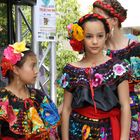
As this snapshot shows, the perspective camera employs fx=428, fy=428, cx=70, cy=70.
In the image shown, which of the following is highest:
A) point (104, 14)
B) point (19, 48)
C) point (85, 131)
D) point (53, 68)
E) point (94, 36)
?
point (104, 14)

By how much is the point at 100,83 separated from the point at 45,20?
3.28 metres

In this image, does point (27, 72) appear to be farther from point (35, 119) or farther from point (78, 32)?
point (78, 32)

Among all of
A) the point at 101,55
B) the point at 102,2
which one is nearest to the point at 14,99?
the point at 101,55

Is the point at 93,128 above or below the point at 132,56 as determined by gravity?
below

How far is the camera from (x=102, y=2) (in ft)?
9.84

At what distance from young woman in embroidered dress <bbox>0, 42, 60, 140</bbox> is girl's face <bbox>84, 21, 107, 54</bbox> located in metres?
0.44

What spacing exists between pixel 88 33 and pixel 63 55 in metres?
7.07

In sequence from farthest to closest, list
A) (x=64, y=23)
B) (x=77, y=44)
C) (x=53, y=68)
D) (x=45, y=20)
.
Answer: (x=64, y=23), (x=53, y=68), (x=45, y=20), (x=77, y=44)

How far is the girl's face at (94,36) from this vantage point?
8.63 ft

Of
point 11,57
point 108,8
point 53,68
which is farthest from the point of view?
point 53,68

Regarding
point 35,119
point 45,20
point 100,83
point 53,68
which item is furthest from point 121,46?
point 53,68

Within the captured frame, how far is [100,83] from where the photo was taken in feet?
8.45

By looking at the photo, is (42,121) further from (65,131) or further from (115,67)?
(115,67)

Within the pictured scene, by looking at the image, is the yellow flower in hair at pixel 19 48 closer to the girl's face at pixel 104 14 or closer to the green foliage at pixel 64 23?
the girl's face at pixel 104 14
